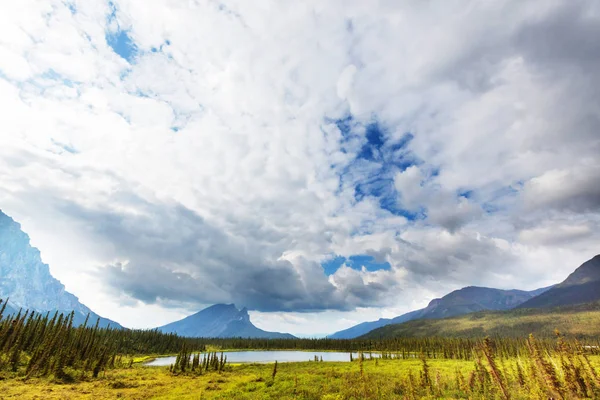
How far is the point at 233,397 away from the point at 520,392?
3742cm

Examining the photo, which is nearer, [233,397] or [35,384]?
[233,397]

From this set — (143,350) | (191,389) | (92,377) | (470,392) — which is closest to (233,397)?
(191,389)

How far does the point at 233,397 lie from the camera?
1554 inches

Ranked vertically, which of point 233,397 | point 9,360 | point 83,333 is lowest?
point 233,397

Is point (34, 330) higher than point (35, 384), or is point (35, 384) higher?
point (34, 330)

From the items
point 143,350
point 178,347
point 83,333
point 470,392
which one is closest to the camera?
point 470,392

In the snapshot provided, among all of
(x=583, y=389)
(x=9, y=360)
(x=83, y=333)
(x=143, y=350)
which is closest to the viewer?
(x=583, y=389)

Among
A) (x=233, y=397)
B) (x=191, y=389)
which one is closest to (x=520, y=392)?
(x=233, y=397)

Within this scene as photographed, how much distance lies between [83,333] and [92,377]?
49.3m

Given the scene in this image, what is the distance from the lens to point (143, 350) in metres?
169

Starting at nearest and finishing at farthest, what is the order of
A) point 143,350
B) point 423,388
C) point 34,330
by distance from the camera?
point 423,388 → point 34,330 → point 143,350

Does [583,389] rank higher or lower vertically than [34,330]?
lower

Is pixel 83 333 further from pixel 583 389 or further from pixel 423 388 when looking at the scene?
pixel 583 389

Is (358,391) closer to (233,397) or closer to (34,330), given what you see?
(233,397)
